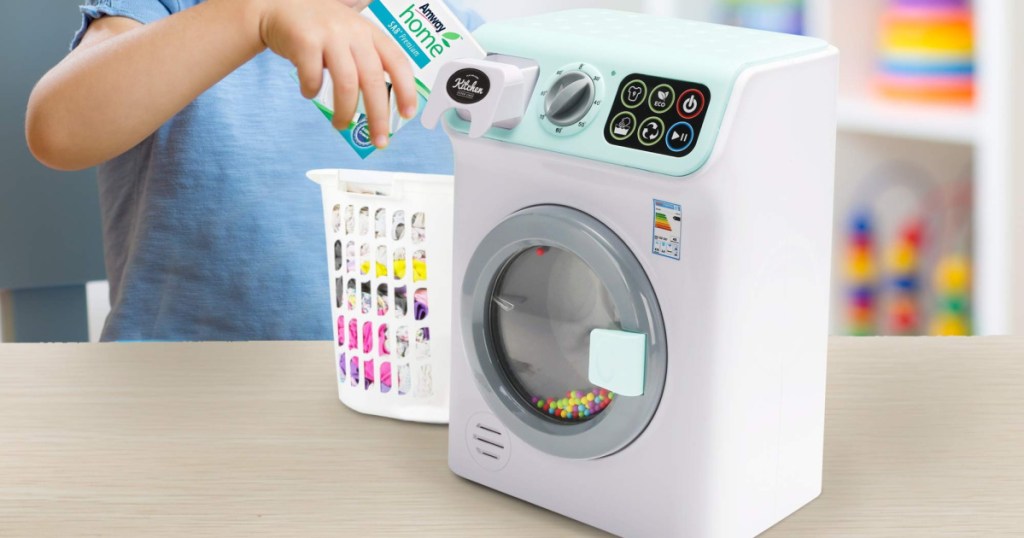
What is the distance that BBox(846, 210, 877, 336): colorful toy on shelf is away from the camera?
1.98 metres

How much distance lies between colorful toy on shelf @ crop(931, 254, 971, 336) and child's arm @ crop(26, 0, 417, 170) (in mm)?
1280

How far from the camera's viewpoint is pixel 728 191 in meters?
0.67

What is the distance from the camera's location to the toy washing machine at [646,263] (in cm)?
68

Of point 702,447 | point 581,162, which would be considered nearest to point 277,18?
point 581,162

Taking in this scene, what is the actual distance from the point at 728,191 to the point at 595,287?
127 mm

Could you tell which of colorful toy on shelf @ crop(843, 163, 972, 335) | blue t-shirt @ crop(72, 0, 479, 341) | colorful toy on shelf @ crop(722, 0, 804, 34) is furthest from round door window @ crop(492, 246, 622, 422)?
colorful toy on shelf @ crop(722, 0, 804, 34)

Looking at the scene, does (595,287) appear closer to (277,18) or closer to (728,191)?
(728,191)

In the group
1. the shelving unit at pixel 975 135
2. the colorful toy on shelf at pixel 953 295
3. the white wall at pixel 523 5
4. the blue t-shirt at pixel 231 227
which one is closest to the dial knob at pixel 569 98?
the blue t-shirt at pixel 231 227

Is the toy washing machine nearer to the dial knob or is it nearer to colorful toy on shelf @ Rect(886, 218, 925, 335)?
the dial knob

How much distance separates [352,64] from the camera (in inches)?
32.7

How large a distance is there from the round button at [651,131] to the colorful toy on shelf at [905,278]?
1.35 metres

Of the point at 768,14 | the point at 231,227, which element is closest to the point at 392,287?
the point at 231,227

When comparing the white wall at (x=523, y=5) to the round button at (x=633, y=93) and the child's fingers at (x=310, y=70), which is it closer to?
the child's fingers at (x=310, y=70)

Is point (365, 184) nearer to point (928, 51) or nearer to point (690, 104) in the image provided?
point (690, 104)
